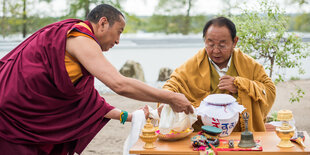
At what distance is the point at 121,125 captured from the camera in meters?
5.86

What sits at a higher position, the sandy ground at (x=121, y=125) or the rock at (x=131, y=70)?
the rock at (x=131, y=70)

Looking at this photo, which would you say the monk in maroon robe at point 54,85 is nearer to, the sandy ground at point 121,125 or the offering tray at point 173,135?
the offering tray at point 173,135

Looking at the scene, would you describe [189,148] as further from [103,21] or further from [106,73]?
[103,21]

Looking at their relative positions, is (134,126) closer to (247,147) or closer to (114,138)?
(247,147)

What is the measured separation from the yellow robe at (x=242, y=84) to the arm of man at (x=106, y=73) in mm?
647

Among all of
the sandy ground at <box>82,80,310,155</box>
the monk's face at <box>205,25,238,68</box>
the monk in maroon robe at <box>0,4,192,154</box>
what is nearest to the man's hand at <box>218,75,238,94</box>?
the monk's face at <box>205,25,238,68</box>

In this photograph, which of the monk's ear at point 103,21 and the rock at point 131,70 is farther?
the rock at point 131,70

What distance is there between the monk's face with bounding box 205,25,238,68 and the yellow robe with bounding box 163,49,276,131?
16cm

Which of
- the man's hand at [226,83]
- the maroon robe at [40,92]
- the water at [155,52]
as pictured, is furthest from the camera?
the water at [155,52]

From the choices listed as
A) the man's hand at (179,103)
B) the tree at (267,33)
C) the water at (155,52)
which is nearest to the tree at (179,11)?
the water at (155,52)

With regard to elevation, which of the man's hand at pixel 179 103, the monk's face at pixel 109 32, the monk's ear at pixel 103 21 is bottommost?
the man's hand at pixel 179 103

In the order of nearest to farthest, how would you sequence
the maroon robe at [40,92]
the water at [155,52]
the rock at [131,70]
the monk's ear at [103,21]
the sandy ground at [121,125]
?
1. the maroon robe at [40,92]
2. the monk's ear at [103,21]
3. the sandy ground at [121,125]
4. the rock at [131,70]
5. the water at [155,52]

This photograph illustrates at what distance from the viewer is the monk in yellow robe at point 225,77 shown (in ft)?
9.30

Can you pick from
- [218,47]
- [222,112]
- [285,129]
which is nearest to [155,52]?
[218,47]
